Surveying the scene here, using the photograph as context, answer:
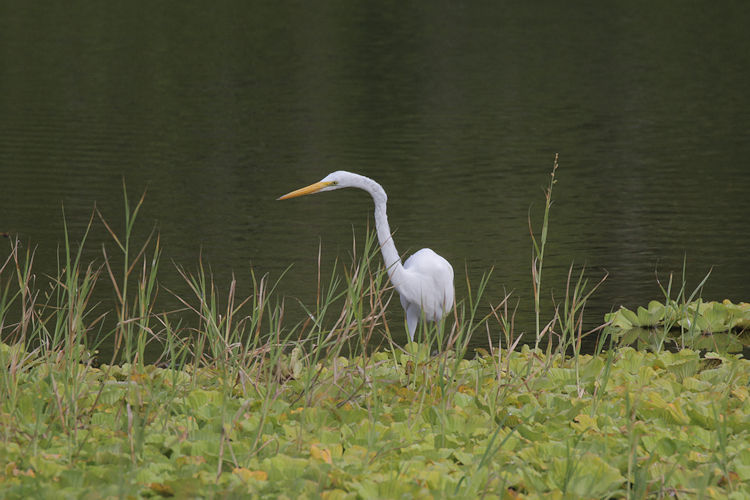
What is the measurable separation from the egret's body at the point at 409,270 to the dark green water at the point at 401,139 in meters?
0.65

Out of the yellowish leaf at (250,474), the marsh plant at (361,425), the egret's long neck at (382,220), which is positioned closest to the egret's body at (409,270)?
the egret's long neck at (382,220)

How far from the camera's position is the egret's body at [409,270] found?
6016 millimetres

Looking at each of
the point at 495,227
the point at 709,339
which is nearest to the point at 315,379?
the point at 709,339

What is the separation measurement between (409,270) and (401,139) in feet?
25.4

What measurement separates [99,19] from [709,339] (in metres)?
22.5

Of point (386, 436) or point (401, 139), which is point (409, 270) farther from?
point (401, 139)

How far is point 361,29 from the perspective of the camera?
25.7m

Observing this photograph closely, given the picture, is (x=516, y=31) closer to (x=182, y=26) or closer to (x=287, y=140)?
(x=182, y=26)

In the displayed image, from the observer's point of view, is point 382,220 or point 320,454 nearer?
point 320,454

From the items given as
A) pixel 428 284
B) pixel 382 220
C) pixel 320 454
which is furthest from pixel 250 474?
pixel 428 284

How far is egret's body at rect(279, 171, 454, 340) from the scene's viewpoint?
237 inches

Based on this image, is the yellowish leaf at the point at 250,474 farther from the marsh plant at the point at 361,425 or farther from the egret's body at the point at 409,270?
the egret's body at the point at 409,270

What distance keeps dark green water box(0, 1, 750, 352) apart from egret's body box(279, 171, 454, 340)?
65cm

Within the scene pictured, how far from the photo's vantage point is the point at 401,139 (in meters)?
13.9
